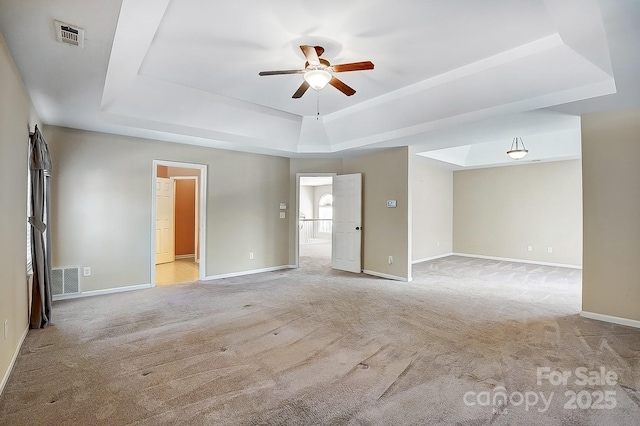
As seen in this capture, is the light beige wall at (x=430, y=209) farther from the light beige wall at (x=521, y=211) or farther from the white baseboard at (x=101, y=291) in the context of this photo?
the white baseboard at (x=101, y=291)

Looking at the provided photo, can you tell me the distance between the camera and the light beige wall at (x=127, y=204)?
4.44 m

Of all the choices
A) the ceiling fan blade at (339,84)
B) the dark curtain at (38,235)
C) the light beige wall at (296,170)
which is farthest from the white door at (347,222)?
the dark curtain at (38,235)

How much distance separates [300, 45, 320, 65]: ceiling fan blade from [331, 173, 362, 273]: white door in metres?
3.70

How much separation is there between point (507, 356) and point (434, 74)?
121 inches

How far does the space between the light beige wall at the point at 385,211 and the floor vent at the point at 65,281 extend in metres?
4.87

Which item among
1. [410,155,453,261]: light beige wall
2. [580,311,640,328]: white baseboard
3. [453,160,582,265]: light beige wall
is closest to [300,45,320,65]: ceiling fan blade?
[580,311,640,328]: white baseboard

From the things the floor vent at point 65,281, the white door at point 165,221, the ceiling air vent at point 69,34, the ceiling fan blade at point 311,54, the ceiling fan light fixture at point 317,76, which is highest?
the ceiling fan blade at point 311,54

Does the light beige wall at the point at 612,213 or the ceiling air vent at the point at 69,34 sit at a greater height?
the ceiling air vent at the point at 69,34

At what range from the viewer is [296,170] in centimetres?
693

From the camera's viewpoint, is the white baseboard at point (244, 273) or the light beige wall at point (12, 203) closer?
the light beige wall at point (12, 203)

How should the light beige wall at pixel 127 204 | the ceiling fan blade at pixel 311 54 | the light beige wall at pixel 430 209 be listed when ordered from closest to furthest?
the ceiling fan blade at pixel 311 54, the light beige wall at pixel 127 204, the light beige wall at pixel 430 209

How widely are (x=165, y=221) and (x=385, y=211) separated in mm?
5169

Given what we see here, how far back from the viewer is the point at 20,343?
289 centimetres

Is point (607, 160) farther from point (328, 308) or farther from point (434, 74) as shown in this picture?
point (328, 308)
